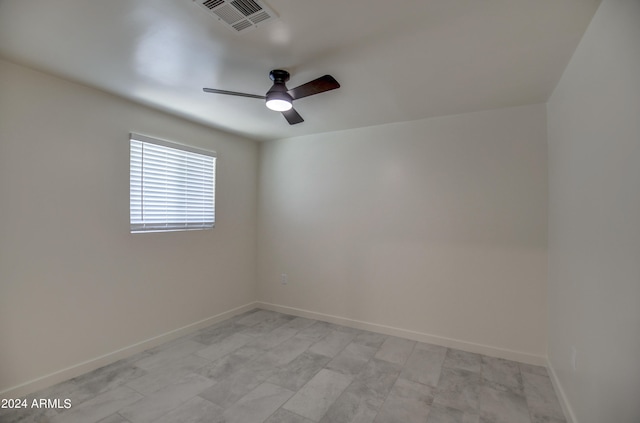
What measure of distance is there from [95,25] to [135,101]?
4.06ft

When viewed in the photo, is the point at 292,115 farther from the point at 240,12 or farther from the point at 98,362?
the point at 98,362

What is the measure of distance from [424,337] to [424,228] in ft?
3.90

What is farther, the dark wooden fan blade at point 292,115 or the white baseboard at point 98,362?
the dark wooden fan blade at point 292,115

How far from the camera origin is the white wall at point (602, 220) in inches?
46.2

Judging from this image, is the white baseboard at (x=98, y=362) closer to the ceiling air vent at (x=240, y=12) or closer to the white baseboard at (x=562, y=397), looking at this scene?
the ceiling air vent at (x=240, y=12)

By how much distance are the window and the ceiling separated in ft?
1.87

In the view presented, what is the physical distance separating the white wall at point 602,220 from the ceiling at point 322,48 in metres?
0.30

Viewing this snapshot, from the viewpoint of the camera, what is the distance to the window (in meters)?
2.84

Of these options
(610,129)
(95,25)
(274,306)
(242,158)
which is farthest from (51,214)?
(610,129)

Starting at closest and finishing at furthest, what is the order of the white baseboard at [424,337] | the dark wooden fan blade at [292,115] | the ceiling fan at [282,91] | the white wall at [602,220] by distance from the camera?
the white wall at [602,220] → the ceiling fan at [282,91] → the dark wooden fan blade at [292,115] → the white baseboard at [424,337]

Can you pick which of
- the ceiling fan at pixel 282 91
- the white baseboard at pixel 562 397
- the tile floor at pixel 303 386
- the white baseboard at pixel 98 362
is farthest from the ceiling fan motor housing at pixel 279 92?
the white baseboard at pixel 562 397

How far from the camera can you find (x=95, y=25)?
1.64 metres

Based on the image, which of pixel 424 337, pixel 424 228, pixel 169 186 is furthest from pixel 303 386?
pixel 169 186

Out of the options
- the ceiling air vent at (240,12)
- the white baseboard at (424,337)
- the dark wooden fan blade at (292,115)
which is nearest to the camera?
the ceiling air vent at (240,12)
